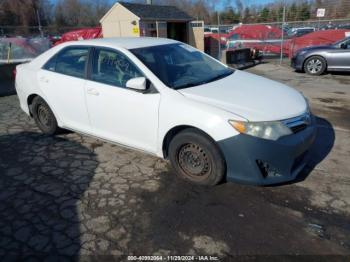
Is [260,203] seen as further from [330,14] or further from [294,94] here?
[330,14]

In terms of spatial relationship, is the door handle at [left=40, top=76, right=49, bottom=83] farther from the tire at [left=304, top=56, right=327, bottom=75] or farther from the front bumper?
the tire at [left=304, top=56, right=327, bottom=75]

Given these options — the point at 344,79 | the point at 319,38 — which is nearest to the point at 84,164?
the point at 344,79

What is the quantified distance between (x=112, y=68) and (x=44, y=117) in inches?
76.4

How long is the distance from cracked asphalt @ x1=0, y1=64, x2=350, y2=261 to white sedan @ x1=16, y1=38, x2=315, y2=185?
295mm

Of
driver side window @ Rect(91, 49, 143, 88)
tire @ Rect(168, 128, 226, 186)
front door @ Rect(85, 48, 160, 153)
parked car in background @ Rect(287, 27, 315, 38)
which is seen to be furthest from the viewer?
parked car in background @ Rect(287, 27, 315, 38)

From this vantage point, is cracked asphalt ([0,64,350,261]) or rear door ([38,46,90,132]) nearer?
cracked asphalt ([0,64,350,261])

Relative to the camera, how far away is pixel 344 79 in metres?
9.98

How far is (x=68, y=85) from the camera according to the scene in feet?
14.5

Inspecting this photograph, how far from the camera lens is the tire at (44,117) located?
16.5 ft

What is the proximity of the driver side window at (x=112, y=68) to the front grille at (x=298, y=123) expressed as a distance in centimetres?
179

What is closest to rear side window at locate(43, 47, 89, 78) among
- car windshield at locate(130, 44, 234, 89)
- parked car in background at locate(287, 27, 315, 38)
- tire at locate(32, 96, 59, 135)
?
tire at locate(32, 96, 59, 135)

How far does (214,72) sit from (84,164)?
7.25 feet

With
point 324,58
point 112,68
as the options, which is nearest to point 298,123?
point 112,68

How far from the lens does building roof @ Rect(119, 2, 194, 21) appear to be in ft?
54.5
